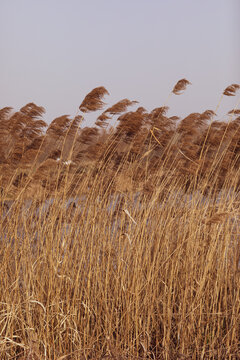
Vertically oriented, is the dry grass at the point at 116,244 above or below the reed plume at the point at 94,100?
below

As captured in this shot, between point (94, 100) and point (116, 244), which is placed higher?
point (94, 100)

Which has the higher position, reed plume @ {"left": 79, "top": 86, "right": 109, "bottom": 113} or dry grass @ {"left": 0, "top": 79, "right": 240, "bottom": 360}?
reed plume @ {"left": 79, "top": 86, "right": 109, "bottom": 113}

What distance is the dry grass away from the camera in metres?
2.97

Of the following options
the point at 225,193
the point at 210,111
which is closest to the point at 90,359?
the point at 225,193

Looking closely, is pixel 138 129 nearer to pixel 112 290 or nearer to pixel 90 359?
pixel 112 290

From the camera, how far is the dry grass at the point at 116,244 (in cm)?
297

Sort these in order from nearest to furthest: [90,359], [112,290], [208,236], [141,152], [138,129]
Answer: [90,359] < [112,290] < [208,236] < [138,129] < [141,152]

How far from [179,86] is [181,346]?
6.22ft

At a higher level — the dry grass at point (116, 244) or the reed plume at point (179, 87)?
the reed plume at point (179, 87)

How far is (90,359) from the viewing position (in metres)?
2.85

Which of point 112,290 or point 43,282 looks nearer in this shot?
point 43,282

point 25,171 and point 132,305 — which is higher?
point 25,171

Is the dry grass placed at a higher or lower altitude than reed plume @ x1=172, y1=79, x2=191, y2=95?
lower

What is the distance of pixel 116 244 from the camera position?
3639mm
